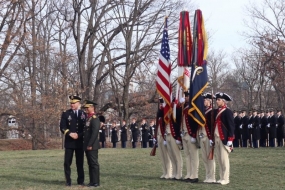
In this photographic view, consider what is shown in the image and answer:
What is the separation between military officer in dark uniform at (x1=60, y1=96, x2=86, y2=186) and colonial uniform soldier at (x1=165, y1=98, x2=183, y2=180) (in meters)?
2.06

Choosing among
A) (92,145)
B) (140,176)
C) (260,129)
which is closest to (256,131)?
(260,129)

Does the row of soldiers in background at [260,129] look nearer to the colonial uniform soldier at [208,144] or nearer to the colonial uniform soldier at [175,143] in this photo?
the colonial uniform soldier at [175,143]

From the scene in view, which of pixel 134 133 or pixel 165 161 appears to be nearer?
pixel 165 161

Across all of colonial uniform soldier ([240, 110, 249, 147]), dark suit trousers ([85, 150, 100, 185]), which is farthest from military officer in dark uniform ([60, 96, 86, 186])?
colonial uniform soldier ([240, 110, 249, 147])

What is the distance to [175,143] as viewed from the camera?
12.3 metres

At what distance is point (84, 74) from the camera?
3994cm

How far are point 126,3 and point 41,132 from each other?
11.3m

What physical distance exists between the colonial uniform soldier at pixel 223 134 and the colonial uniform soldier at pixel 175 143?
1.10m

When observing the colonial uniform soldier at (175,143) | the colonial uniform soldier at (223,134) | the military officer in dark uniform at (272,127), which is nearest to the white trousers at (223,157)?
the colonial uniform soldier at (223,134)

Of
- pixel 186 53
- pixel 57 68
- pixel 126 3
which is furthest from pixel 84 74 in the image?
pixel 186 53

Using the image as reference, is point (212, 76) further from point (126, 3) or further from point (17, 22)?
point (17, 22)

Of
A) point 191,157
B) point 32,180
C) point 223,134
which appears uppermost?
point 223,134

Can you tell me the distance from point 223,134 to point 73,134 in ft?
10.9

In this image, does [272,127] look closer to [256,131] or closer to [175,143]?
[256,131]
